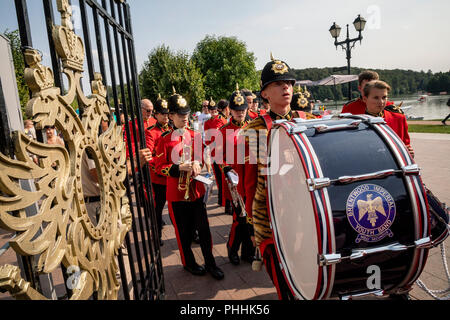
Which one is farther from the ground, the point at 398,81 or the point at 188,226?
the point at 398,81

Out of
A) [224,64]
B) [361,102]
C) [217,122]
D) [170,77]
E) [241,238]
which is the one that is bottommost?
[241,238]

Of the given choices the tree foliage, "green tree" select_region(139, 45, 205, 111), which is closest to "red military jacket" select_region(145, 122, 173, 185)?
"green tree" select_region(139, 45, 205, 111)

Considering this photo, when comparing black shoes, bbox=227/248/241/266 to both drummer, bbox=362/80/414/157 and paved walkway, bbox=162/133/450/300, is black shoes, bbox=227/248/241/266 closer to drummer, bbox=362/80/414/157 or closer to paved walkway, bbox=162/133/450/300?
paved walkway, bbox=162/133/450/300

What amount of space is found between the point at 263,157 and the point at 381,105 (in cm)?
203

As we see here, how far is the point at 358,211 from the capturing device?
156 centimetres

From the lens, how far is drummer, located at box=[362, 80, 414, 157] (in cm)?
332

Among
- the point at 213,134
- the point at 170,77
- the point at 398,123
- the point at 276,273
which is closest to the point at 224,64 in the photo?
the point at 170,77

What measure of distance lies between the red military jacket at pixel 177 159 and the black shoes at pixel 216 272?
2.94 feet

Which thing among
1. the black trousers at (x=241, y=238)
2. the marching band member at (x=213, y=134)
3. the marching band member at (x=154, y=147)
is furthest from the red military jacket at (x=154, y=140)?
the black trousers at (x=241, y=238)

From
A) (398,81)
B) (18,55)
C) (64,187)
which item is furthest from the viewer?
(398,81)

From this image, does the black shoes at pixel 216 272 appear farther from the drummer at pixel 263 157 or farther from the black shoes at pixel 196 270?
the drummer at pixel 263 157

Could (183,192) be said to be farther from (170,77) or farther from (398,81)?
(398,81)

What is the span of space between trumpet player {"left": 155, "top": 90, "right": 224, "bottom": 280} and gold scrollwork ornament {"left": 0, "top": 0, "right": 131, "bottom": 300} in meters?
1.75

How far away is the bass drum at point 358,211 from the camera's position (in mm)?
1560
